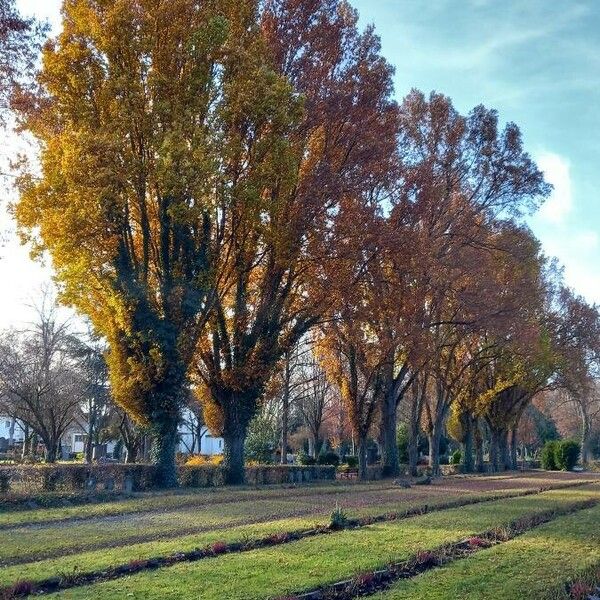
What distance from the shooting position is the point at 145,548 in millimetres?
10297

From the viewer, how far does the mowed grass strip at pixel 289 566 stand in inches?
297

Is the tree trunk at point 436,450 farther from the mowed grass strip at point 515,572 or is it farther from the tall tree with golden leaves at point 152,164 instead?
the mowed grass strip at point 515,572

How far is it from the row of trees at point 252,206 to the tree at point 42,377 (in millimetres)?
15046

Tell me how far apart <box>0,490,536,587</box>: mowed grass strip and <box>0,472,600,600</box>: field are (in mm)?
29

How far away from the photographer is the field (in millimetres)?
7766

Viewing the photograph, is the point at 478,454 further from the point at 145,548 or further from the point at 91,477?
the point at 145,548

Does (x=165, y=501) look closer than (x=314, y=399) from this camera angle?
Yes

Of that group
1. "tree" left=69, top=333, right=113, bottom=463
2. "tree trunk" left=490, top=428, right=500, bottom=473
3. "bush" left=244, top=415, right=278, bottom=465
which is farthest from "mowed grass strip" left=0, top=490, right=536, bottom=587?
"tree trunk" left=490, top=428, right=500, bottom=473

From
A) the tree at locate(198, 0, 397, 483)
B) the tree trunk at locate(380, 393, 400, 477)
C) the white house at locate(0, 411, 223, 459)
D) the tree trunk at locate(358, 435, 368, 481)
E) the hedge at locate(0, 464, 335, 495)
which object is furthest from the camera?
the white house at locate(0, 411, 223, 459)

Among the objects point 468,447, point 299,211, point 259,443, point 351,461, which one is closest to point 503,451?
point 468,447

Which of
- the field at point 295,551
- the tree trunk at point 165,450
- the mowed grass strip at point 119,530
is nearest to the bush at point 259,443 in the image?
the tree trunk at point 165,450

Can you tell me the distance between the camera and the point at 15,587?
757cm

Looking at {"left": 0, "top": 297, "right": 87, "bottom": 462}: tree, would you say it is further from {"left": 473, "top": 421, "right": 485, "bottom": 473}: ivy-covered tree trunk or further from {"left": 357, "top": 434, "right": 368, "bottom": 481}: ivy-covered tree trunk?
{"left": 473, "top": 421, "right": 485, "bottom": 473}: ivy-covered tree trunk

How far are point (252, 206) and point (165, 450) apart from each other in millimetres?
8634
